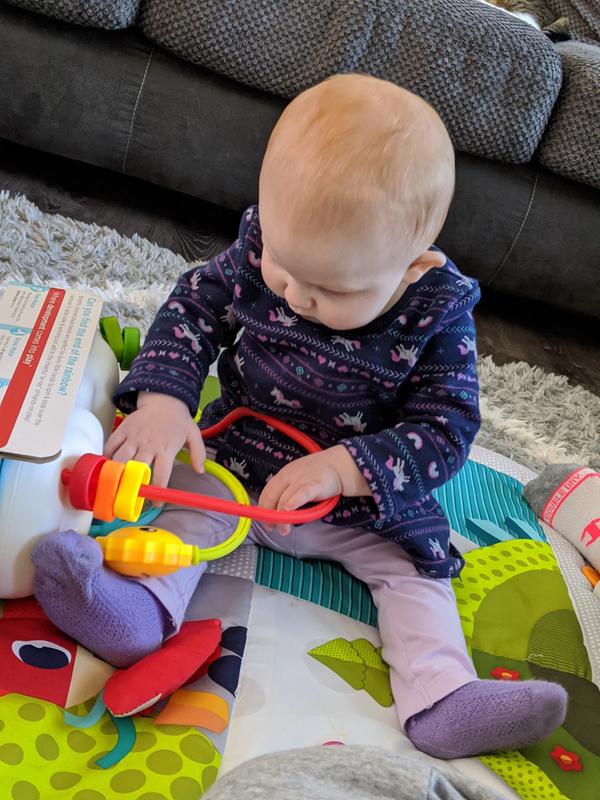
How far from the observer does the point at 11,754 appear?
550 millimetres

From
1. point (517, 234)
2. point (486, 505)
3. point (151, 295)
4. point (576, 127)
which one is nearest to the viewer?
point (486, 505)

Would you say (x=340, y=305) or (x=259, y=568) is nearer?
(x=340, y=305)

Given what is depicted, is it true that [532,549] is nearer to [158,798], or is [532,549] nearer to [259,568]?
[259,568]

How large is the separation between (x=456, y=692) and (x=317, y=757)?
0.71ft

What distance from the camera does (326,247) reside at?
596 millimetres

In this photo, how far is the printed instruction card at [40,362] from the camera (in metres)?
0.58

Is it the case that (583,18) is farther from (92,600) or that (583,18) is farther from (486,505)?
(92,600)

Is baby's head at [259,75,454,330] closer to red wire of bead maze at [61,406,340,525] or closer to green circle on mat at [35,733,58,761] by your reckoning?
red wire of bead maze at [61,406,340,525]

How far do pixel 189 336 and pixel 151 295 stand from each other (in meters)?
0.45

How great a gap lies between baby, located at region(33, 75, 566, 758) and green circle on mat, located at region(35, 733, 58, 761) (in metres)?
0.08

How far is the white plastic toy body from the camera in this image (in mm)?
586

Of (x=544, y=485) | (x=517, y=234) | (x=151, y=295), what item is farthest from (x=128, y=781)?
(x=517, y=234)

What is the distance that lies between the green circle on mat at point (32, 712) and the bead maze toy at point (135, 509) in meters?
0.12

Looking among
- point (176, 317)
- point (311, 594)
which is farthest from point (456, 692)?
point (176, 317)
